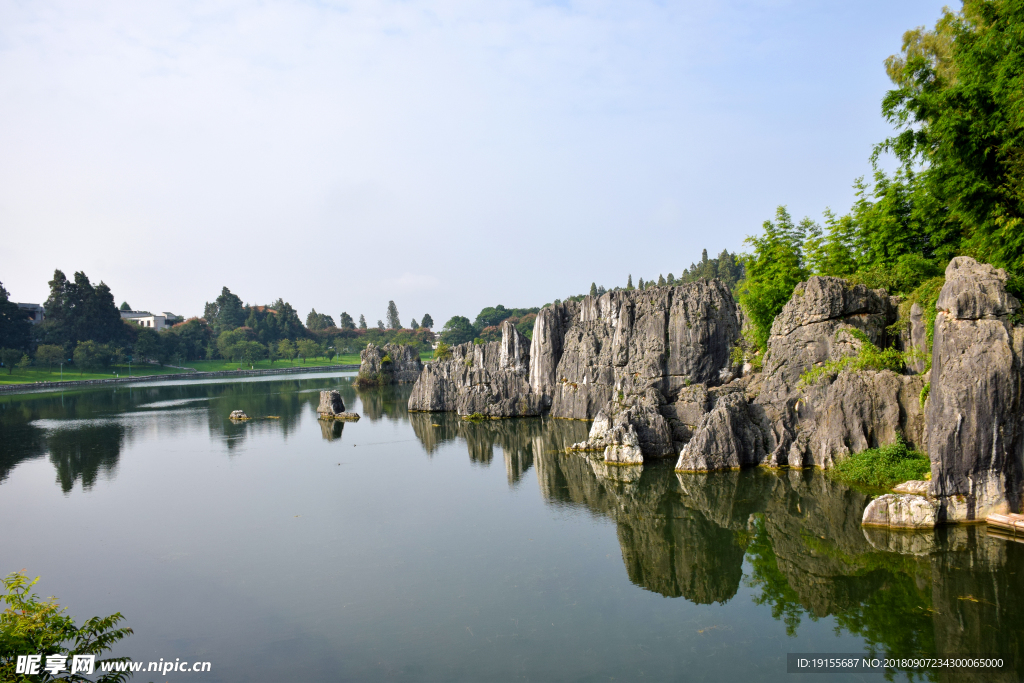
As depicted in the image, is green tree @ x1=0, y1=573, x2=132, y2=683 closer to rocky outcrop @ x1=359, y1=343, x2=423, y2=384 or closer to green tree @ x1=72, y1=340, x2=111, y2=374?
rocky outcrop @ x1=359, y1=343, x2=423, y2=384

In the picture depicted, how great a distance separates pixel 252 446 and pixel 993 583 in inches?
1318

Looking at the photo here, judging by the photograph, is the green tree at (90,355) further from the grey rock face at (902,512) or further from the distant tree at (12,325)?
the grey rock face at (902,512)

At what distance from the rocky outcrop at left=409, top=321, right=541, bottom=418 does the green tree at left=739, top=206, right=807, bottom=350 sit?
17541mm

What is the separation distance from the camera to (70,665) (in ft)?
24.1

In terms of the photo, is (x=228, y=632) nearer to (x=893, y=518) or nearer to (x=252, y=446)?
(x=893, y=518)

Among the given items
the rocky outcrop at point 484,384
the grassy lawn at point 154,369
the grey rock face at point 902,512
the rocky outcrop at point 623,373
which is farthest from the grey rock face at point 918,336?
the grassy lawn at point 154,369

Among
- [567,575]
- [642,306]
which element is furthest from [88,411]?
[567,575]

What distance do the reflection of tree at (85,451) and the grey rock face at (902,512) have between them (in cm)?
2981

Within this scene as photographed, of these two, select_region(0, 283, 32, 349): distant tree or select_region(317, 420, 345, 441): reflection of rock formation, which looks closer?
select_region(317, 420, 345, 441): reflection of rock formation

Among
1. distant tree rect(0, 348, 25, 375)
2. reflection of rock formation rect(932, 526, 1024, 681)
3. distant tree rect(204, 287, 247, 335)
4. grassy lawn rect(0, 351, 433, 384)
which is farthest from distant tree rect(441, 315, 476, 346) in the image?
reflection of rock formation rect(932, 526, 1024, 681)

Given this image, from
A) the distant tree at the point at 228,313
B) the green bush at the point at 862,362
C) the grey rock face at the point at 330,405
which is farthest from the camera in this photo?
the distant tree at the point at 228,313

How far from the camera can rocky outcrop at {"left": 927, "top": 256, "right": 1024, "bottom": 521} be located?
14.7 m

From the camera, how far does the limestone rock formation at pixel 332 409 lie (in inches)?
1791

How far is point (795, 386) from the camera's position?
2445 cm
